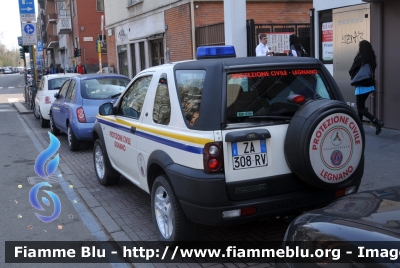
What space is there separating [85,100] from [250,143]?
6.66 meters

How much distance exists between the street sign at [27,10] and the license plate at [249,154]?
19.7 metres

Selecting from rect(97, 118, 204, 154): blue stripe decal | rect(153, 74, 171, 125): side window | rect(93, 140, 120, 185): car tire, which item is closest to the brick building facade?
rect(93, 140, 120, 185): car tire

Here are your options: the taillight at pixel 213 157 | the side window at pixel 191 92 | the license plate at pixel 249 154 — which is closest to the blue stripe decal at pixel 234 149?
the license plate at pixel 249 154

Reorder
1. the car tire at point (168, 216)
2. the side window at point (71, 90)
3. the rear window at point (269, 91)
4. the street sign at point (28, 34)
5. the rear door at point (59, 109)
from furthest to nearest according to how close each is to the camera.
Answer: the street sign at point (28, 34) < the rear door at point (59, 109) < the side window at point (71, 90) < the car tire at point (168, 216) < the rear window at point (269, 91)

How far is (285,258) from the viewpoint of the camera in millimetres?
3215

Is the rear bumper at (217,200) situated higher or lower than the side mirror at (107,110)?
lower

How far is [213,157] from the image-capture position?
4.14m

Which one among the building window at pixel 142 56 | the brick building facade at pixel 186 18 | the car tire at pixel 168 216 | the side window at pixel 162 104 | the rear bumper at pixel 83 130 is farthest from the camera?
the building window at pixel 142 56

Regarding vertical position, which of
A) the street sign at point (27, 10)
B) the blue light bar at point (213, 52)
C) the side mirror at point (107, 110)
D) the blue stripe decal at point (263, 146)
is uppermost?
the street sign at point (27, 10)

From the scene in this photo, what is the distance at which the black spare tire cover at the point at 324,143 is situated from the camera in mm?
4176

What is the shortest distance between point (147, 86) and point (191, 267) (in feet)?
7.06

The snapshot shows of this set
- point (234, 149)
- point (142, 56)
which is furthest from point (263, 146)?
point (142, 56)

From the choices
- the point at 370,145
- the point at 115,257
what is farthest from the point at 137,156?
the point at 370,145

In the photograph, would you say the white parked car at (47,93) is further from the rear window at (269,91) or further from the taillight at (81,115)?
the rear window at (269,91)
